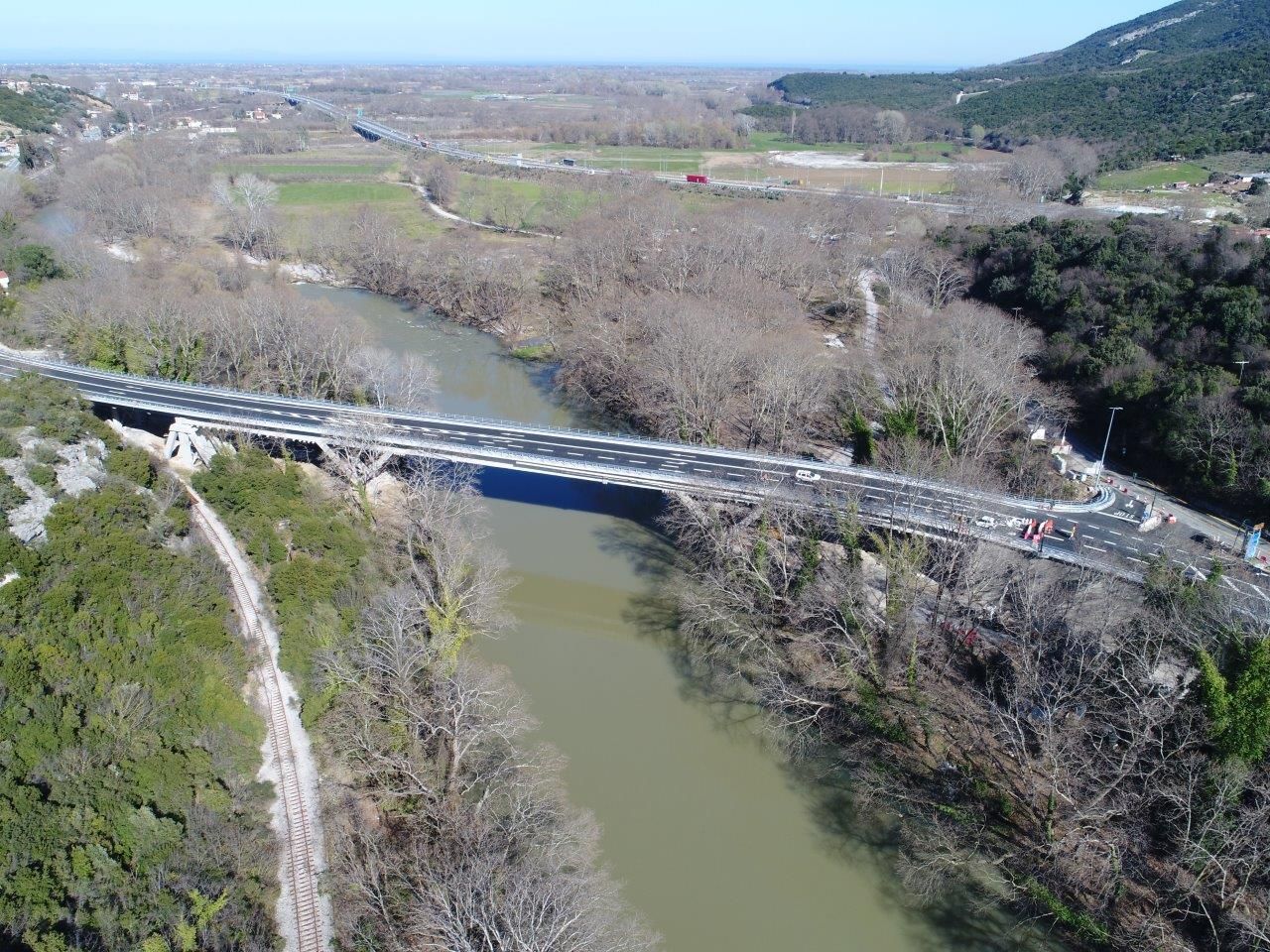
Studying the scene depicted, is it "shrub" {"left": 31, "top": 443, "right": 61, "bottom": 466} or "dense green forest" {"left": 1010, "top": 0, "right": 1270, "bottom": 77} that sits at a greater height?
"dense green forest" {"left": 1010, "top": 0, "right": 1270, "bottom": 77}

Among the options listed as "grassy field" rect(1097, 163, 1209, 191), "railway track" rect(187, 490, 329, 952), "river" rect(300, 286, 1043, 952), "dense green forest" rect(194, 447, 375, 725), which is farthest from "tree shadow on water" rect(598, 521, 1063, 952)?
"grassy field" rect(1097, 163, 1209, 191)

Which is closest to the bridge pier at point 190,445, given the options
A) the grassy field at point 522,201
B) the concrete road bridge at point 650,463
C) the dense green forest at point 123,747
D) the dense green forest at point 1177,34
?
the concrete road bridge at point 650,463

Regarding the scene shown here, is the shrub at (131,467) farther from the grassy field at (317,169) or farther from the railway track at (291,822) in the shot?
the grassy field at (317,169)

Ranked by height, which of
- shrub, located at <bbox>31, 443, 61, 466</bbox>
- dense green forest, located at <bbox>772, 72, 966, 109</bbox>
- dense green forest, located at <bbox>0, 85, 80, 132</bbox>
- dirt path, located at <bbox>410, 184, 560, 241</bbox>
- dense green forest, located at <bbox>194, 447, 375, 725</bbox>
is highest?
dense green forest, located at <bbox>772, 72, 966, 109</bbox>

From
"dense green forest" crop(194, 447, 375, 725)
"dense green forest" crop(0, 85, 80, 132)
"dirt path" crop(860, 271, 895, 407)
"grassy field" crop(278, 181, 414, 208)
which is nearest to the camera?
"dense green forest" crop(194, 447, 375, 725)

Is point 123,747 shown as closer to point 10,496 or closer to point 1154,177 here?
point 10,496

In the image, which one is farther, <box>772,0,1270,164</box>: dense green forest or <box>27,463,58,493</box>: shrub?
<box>772,0,1270,164</box>: dense green forest

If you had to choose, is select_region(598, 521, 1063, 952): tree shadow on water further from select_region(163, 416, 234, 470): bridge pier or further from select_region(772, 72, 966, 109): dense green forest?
select_region(772, 72, 966, 109): dense green forest

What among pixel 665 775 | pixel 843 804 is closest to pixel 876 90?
pixel 843 804
